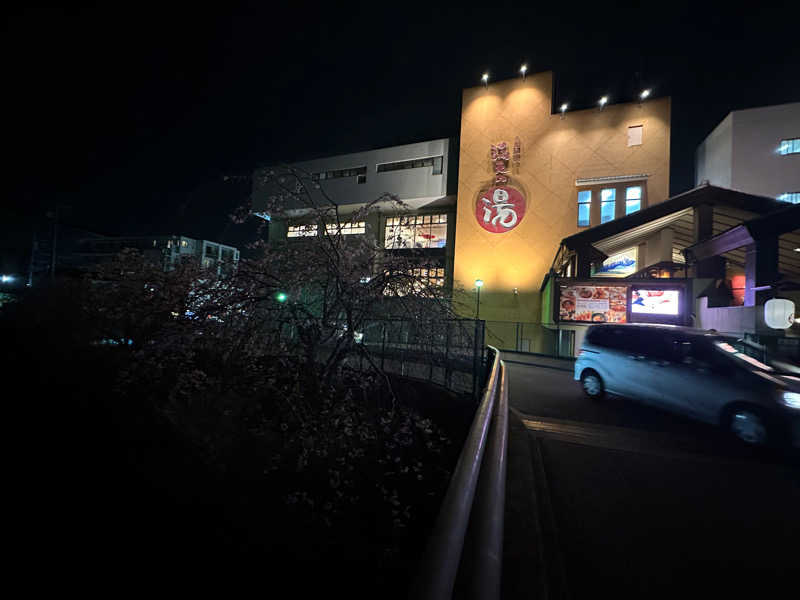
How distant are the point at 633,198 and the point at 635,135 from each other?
15.9 ft

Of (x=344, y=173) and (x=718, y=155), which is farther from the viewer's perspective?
(x=344, y=173)

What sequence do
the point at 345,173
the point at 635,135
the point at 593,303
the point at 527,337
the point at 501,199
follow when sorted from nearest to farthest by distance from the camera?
1. the point at 593,303
2. the point at 635,135
3. the point at 527,337
4. the point at 501,199
5. the point at 345,173

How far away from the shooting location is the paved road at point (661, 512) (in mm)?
2434

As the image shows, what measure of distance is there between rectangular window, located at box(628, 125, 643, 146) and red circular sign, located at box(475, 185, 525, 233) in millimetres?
8517

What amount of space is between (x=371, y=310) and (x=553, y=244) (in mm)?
23952

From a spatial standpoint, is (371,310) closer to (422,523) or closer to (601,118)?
(422,523)

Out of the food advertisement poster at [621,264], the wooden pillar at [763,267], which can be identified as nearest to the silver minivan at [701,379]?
the wooden pillar at [763,267]

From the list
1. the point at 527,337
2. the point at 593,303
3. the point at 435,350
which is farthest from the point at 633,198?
the point at 435,350

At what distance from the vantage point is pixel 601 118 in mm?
25469

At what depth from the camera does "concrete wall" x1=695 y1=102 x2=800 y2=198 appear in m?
23.6

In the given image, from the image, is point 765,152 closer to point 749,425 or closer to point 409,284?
point 749,425

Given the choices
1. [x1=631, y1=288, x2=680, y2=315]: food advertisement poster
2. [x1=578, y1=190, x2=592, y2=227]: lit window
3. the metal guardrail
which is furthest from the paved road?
[x1=578, y1=190, x2=592, y2=227]: lit window

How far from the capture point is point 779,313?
10656 mm

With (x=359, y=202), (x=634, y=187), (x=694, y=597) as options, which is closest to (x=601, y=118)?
(x=634, y=187)
